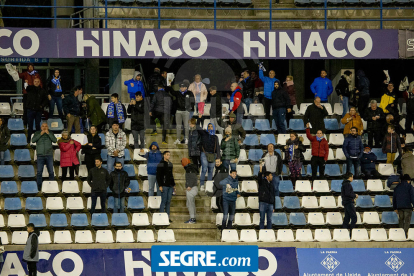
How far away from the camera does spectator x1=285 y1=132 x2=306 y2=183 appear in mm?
17781

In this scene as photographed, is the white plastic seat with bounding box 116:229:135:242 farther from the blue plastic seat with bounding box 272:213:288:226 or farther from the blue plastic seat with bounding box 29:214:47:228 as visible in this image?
the blue plastic seat with bounding box 272:213:288:226

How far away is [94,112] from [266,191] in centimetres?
510

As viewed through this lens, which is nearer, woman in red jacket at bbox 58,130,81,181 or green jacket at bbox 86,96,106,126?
woman in red jacket at bbox 58,130,81,181

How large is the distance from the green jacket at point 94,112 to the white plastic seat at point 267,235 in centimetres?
521

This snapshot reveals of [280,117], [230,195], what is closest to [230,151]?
[230,195]

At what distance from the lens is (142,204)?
17453mm

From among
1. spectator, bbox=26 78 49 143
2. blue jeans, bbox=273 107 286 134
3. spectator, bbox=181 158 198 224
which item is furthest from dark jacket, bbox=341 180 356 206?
spectator, bbox=26 78 49 143

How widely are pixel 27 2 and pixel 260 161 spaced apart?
12067mm

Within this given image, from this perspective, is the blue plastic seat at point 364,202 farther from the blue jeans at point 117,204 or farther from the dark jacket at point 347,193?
the blue jeans at point 117,204

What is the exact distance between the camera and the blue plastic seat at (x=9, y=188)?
17734 millimetres

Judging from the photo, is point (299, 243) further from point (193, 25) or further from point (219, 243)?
point (193, 25)

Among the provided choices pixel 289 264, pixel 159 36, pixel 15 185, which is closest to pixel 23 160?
pixel 15 185

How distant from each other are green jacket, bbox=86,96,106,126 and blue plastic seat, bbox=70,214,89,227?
2.89 m

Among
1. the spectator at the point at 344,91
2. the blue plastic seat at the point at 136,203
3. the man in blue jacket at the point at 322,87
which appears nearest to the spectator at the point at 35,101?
the blue plastic seat at the point at 136,203
